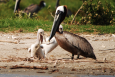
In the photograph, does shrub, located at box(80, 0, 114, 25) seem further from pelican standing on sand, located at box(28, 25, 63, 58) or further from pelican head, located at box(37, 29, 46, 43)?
pelican head, located at box(37, 29, 46, 43)

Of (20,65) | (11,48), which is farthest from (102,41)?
(20,65)

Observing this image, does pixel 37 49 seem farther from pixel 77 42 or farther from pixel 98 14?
pixel 98 14

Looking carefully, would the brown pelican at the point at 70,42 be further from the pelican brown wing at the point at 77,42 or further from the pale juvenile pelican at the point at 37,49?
the pale juvenile pelican at the point at 37,49

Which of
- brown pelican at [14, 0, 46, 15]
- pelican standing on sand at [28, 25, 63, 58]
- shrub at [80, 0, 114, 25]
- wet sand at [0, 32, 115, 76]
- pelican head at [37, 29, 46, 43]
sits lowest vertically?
wet sand at [0, 32, 115, 76]

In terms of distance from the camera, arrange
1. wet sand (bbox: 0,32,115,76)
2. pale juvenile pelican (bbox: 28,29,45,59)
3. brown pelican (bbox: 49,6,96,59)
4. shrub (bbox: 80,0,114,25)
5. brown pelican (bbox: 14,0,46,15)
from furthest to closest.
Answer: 1. brown pelican (bbox: 14,0,46,15)
2. shrub (bbox: 80,0,114,25)
3. pale juvenile pelican (bbox: 28,29,45,59)
4. brown pelican (bbox: 49,6,96,59)
5. wet sand (bbox: 0,32,115,76)

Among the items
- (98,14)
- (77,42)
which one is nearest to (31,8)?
(98,14)

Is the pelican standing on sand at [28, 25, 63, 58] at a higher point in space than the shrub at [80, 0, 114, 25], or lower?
lower

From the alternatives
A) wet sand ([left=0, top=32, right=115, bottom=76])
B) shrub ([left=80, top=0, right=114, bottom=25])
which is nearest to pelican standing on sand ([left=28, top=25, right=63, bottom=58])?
wet sand ([left=0, top=32, right=115, bottom=76])

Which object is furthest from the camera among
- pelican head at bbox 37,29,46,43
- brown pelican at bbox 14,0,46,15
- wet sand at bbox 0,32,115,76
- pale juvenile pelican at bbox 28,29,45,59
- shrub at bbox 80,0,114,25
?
brown pelican at bbox 14,0,46,15

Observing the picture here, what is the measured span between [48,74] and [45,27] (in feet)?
14.3

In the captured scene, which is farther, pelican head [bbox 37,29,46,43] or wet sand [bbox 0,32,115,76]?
pelican head [bbox 37,29,46,43]

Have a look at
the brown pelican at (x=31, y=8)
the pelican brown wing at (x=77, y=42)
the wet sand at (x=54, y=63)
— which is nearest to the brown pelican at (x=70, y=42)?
the pelican brown wing at (x=77, y=42)

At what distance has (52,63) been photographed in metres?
4.95

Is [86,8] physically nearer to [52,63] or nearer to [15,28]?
[15,28]
